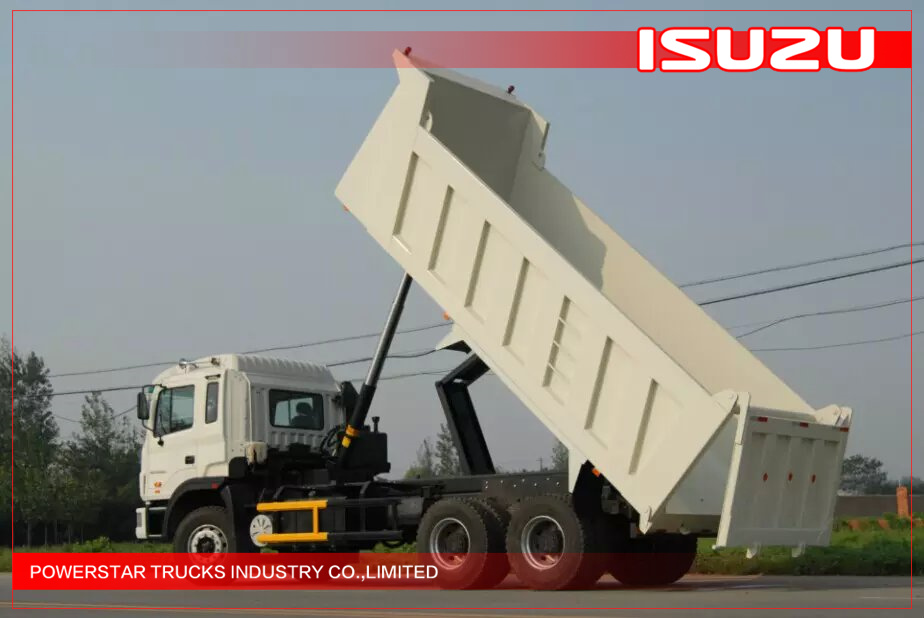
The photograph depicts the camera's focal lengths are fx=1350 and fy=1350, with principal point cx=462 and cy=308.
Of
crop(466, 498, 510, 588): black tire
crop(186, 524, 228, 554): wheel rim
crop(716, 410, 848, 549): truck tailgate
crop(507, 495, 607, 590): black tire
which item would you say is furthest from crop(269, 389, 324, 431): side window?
crop(716, 410, 848, 549): truck tailgate

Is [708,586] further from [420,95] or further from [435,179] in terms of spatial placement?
[420,95]

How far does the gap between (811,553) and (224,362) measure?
7.70 metres

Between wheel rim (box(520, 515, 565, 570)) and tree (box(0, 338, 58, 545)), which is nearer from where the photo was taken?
wheel rim (box(520, 515, 565, 570))

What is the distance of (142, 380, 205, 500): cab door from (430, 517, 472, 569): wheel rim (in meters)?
4.17

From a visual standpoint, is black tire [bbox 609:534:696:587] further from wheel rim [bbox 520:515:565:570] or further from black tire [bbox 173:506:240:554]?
black tire [bbox 173:506:240:554]

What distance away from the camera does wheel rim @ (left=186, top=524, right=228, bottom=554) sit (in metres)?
16.2

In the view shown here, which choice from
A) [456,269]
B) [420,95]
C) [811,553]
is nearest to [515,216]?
[456,269]

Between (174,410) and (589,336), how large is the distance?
6.80 metres

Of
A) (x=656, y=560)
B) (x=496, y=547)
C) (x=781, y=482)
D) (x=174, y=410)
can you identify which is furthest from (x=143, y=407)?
(x=781, y=482)

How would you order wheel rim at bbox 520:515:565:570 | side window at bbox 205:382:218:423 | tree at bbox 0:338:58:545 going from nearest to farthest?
wheel rim at bbox 520:515:565:570 → side window at bbox 205:382:218:423 → tree at bbox 0:338:58:545

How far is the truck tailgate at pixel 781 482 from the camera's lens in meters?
11.7

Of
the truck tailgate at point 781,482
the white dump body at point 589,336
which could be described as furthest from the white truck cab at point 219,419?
the truck tailgate at point 781,482

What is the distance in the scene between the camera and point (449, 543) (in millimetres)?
13773

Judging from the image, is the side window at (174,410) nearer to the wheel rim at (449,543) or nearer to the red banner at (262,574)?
the red banner at (262,574)
